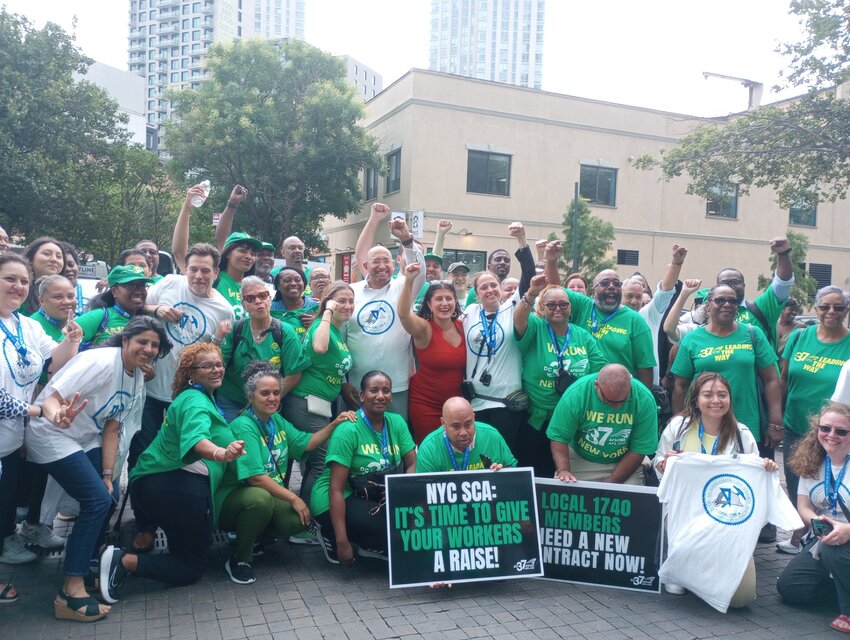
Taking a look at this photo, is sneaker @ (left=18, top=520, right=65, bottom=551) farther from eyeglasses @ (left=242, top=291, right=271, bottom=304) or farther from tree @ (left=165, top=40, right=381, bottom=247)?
tree @ (left=165, top=40, right=381, bottom=247)

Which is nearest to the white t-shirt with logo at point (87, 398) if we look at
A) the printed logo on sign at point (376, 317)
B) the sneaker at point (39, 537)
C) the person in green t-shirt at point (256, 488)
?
the person in green t-shirt at point (256, 488)

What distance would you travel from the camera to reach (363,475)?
16.6 feet

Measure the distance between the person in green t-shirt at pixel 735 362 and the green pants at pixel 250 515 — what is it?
3.09 m

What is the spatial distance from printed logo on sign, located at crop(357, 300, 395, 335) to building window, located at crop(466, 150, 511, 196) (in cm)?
2106

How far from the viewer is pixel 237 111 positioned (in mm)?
25641

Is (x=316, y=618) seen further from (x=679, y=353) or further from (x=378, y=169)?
(x=378, y=169)

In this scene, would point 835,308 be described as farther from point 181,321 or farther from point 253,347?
point 181,321

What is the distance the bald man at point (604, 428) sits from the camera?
522 cm

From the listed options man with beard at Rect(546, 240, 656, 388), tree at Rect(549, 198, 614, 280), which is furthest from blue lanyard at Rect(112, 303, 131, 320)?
tree at Rect(549, 198, 614, 280)

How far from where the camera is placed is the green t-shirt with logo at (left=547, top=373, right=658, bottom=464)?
17.1ft

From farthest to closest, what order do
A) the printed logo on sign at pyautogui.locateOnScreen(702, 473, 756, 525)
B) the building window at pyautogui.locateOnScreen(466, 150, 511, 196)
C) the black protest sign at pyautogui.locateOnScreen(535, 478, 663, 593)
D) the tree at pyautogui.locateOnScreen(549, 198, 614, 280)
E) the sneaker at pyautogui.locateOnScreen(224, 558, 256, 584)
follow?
the building window at pyautogui.locateOnScreen(466, 150, 511, 196) < the tree at pyautogui.locateOnScreen(549, 198, 614, 280) < the black protest sign at pyautogui.locateOnScreen(535, 478, 663, 593) < the sneaker at pyautogui.locateOnScreen(224, 558, 256, 584) < the printed logo on sign at pyautogui.locateOnScreen(702, 473, 756, 525)

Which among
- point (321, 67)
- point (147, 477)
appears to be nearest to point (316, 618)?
point (147, 477)

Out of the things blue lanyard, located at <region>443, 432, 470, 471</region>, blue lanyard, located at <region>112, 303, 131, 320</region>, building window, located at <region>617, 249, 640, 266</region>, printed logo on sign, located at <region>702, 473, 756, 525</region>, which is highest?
building window, located at <region>617, 249, 640, 266</region>

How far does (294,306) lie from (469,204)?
2065cm
